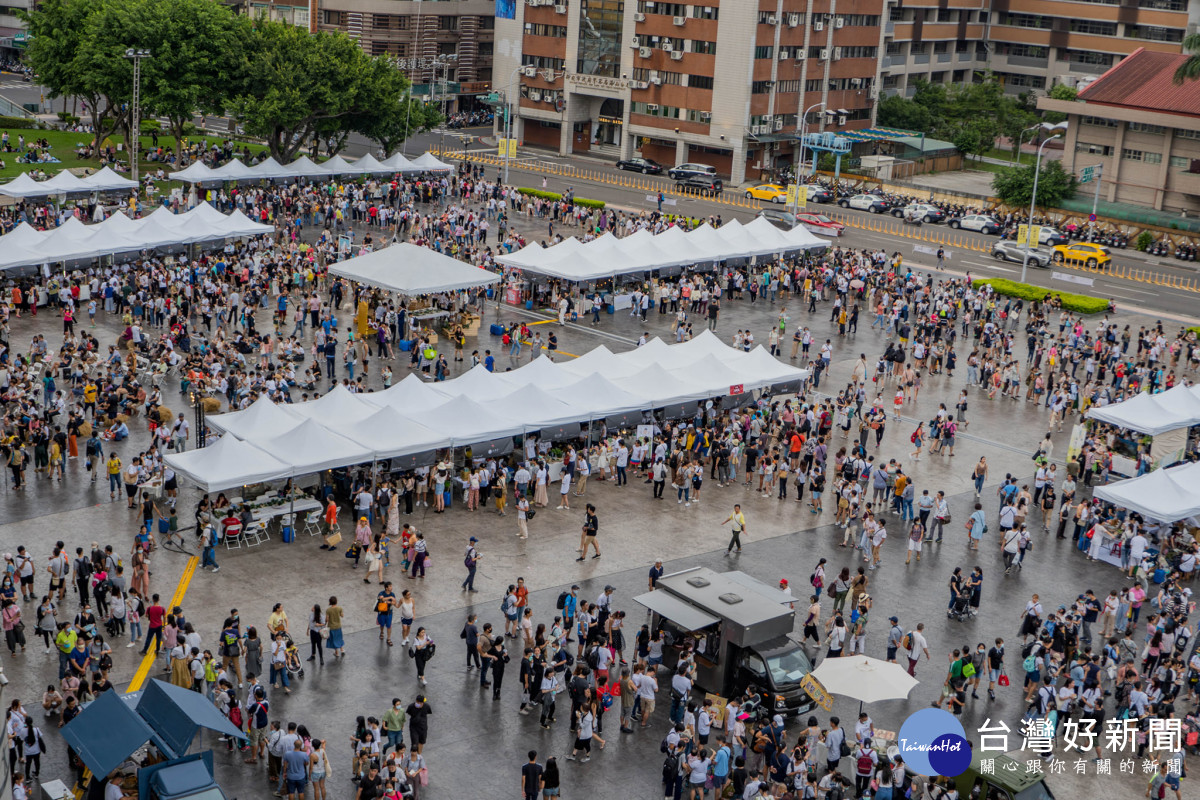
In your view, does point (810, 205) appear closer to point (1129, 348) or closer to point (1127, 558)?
point (1129, 348)

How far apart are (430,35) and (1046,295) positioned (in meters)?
69.0

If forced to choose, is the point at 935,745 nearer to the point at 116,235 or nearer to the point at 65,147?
the point at 116,235

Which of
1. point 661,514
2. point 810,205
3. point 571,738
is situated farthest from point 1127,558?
point 810,205

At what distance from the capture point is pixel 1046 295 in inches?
2238

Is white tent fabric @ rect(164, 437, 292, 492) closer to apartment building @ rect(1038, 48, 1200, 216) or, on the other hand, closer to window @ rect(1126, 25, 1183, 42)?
apartment building @ rect(1038, 48, 1200, 216)

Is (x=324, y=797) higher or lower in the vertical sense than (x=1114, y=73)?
lower

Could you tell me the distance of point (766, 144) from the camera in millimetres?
91375

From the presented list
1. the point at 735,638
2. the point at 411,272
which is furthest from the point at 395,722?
the point at 411,272

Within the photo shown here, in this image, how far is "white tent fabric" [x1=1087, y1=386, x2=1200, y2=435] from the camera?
120ft

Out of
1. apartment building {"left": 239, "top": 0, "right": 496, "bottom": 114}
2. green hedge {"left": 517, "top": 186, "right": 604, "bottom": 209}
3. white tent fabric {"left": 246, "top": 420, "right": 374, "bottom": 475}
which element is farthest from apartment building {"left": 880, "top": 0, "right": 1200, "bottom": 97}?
white tent fabric {"left": 246, "top": 420, "right": 374, "bottom": 475}

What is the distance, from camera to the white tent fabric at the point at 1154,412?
36719 mm

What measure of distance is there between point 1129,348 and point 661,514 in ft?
92.5

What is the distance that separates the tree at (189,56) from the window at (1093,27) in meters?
73.1

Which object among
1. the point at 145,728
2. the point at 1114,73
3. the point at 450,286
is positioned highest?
the point at 1114,73
